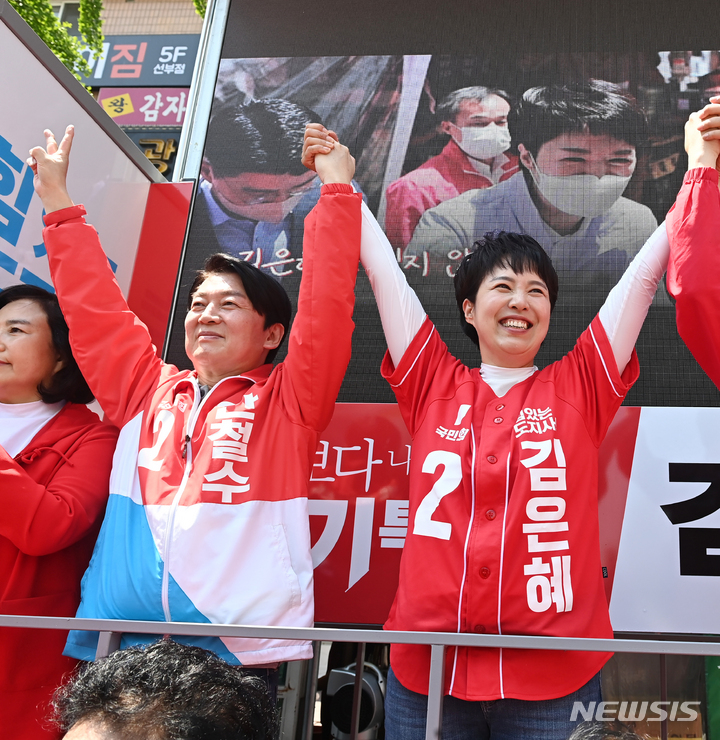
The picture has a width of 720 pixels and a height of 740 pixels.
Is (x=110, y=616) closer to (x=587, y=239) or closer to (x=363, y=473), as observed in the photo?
(x=363, y=473)

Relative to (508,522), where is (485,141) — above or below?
above

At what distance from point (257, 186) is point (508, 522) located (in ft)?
6.04

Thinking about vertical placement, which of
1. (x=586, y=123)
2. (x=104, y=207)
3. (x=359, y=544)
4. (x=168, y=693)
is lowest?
(x=168, y=693)

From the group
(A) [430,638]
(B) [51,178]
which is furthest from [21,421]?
(A) [430,638]

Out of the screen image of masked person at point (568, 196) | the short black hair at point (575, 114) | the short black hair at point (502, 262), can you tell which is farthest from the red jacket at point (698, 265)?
the short black hair at point (575, 114)

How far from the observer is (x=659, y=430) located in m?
2.48

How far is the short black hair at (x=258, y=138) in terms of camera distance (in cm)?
310

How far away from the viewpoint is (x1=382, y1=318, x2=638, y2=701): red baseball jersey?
Answer: 1659 mm

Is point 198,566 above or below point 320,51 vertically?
below

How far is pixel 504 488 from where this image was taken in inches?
70.8

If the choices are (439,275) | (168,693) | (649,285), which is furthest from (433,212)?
(168,693)

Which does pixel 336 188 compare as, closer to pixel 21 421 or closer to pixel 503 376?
pixel 503 376

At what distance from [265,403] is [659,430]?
4.20 ft

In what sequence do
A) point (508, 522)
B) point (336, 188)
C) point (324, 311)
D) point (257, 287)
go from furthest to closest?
point (257, 287), point (336, 188), point (324, 311), point (508, 522)
